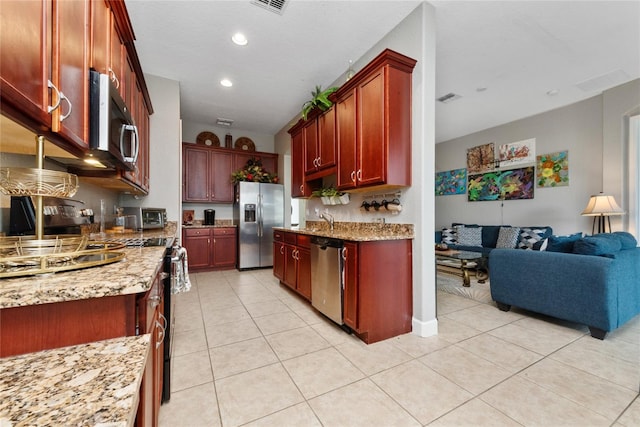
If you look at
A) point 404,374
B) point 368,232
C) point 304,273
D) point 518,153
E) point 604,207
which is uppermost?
point 518,153

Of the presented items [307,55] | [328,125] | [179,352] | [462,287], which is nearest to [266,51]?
[307,55]

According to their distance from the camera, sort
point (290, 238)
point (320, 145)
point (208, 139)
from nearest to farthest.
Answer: point (320, 145) → point (290, 238) → point (208, 139)

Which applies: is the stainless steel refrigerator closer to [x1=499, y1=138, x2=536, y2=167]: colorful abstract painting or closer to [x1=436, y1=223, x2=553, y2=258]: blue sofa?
[x1=436, y1=223, x2=553, y2=258]: blue sofa

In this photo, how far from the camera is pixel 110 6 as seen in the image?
149 cm

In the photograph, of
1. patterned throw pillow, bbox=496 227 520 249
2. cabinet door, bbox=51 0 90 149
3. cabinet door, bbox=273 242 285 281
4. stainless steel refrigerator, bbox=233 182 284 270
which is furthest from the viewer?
stainless steel refrigerator, bbox=233 182 284 270

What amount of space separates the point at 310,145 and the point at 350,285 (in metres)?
2.10

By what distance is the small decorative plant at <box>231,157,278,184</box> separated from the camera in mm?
5176

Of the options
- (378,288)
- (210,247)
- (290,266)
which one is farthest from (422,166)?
(210,247)

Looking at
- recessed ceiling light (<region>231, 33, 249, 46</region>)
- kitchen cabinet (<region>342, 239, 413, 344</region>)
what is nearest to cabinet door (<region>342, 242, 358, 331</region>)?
kitchen cabinet (<region>342, 239, 413, 344</region>)

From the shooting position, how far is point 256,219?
500 centimetres

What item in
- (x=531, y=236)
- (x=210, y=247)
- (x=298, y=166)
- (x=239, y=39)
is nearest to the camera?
(x=239, y=39)

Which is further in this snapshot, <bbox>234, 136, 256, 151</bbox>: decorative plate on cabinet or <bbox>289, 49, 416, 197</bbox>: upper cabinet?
<bbox>234, 136, 256, 151</bbox>: decorative plate on cabinet

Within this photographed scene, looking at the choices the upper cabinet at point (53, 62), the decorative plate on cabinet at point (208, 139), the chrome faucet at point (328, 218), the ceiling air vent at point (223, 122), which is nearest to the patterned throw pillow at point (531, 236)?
the chrome faucet at point (328, 218)

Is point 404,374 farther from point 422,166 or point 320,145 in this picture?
point 320,145
